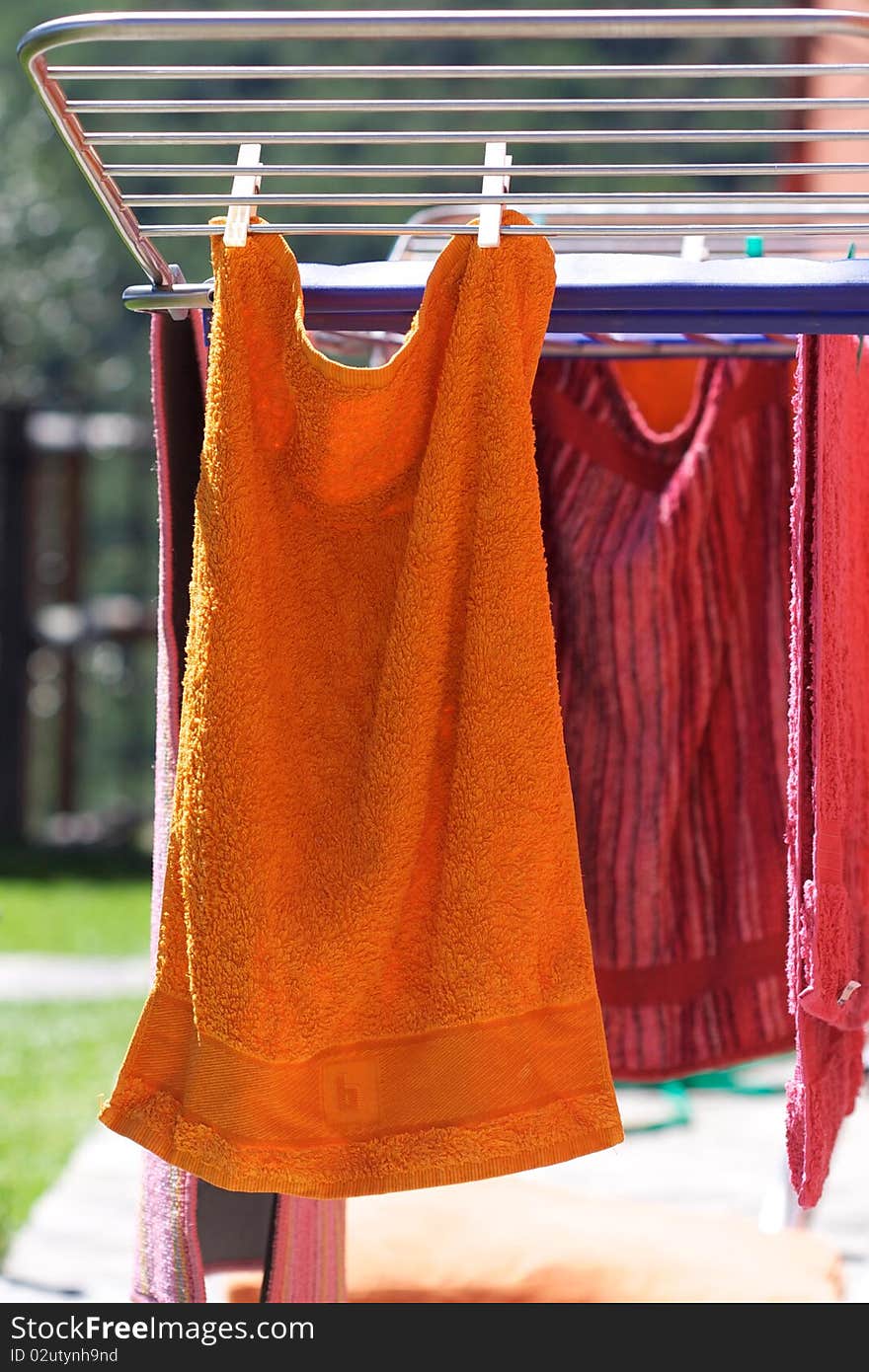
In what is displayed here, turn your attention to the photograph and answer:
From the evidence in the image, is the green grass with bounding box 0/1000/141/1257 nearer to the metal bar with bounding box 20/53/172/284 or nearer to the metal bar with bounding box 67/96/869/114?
the metal bar with bounding box 20/53/172/284

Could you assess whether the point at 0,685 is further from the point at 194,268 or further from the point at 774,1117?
the point at 774,1117

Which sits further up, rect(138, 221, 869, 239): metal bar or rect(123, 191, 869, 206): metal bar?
rect(123, 191, 869, 206): metal bar

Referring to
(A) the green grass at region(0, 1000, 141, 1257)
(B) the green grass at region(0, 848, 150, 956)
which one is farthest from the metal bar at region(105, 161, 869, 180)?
(B) the green grass at region(0, 848, 150, 956)

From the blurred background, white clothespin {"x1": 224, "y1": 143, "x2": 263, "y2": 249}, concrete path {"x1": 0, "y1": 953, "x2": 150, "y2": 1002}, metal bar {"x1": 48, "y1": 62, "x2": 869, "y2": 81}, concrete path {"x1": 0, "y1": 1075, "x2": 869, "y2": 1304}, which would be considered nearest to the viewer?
metal bar {"x1": 48, "y1": 62, "x2": 869, "y2": 81}

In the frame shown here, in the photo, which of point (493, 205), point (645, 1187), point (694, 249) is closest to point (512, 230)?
point (493, 205)

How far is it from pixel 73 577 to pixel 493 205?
3.46 meters

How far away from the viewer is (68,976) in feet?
9.05

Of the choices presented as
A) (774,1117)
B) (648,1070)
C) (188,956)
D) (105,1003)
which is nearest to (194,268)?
(105,1003)

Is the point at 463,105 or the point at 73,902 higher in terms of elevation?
the point at 463,105

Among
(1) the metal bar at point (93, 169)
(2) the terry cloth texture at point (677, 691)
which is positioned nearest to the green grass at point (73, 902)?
(2) the terry cloth texture at point (677, 691)

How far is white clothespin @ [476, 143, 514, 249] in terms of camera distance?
2.31ft

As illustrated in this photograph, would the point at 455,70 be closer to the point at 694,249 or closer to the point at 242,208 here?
the point at 242,208

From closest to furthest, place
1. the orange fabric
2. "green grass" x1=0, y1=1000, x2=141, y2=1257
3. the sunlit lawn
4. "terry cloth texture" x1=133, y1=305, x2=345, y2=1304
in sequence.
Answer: "terry cloth texture" x1=133, y1=305, x2=345, y2=1304, the orange fabric, "green grass" x1=0, y1=1000, x2=141, y2=1257, the sunlit lawn

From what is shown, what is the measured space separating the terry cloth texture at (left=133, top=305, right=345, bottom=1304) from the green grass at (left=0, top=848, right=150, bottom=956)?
2.04 metres
